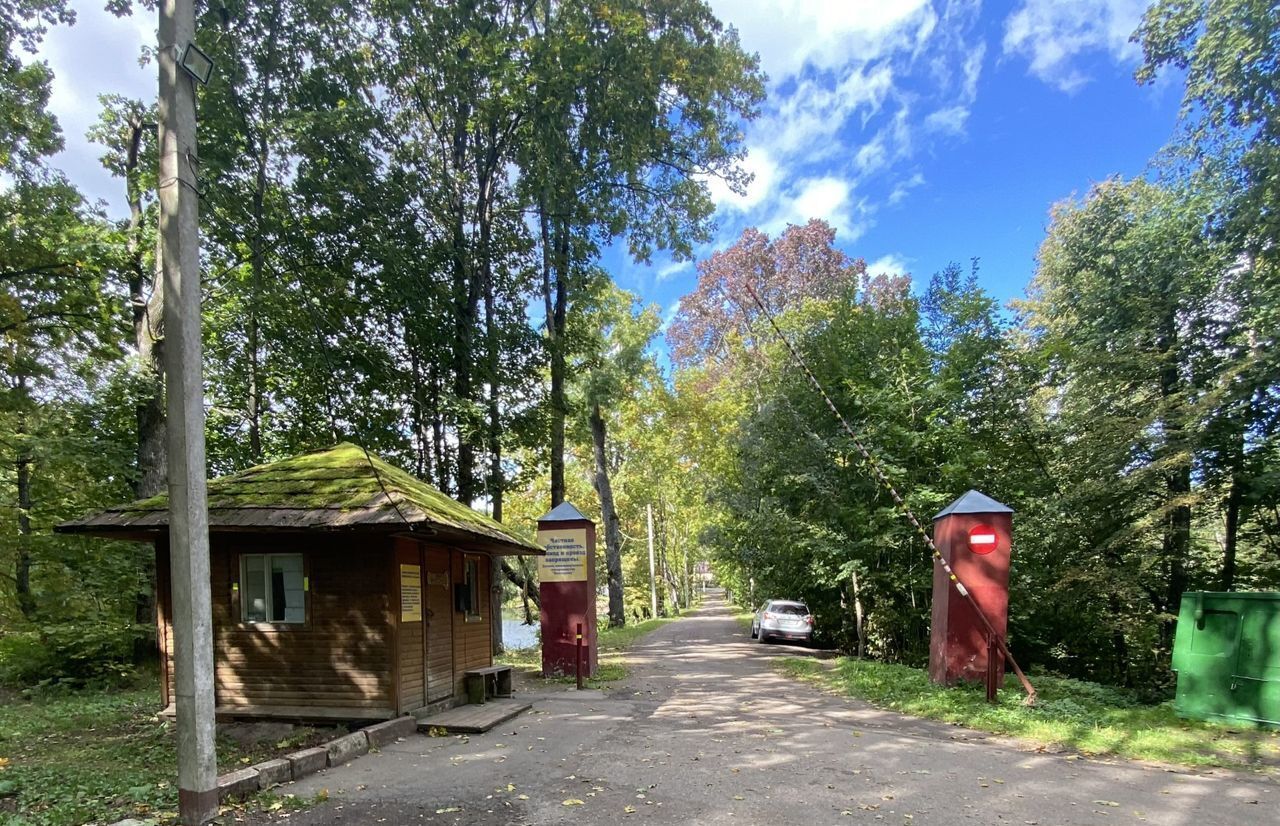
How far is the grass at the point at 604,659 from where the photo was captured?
13030mm

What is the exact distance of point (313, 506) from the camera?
820 centimetres

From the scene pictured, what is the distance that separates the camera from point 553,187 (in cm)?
1642

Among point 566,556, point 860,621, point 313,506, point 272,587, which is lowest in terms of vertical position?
point 860,621

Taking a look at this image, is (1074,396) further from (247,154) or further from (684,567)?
(684,567)

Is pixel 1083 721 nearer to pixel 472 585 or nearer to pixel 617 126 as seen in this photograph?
pixel 472 585

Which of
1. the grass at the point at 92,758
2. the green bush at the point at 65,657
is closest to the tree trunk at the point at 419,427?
the green bush at the point at 65,657

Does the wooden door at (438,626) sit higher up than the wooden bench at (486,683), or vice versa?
the wooden door at (438,626)

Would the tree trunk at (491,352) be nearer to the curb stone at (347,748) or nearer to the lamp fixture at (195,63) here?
the curb stone at (347,748)

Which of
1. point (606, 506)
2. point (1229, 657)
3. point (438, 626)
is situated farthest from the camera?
point (606, 506)

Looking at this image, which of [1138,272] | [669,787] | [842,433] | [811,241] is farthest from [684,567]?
[669,787]

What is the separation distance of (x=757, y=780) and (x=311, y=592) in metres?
5.82

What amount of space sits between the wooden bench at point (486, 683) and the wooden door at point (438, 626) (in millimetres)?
479

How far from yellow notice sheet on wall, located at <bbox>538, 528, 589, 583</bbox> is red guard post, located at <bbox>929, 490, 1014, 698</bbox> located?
6303 mm

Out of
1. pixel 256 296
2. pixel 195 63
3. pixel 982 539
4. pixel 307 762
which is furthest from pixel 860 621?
pixel 195 63
